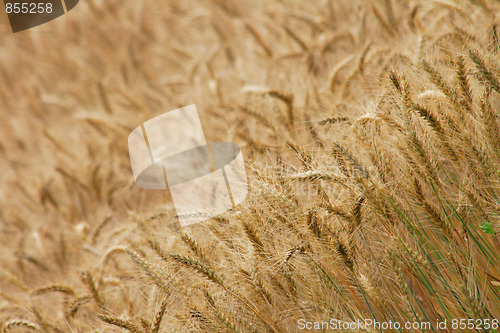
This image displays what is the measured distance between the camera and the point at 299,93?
214cm

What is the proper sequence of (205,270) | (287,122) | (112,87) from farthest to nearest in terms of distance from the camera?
1. (112,87)
2. (287,122)
3. (205,270)

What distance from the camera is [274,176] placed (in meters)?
1.03

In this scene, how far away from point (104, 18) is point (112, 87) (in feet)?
3.20

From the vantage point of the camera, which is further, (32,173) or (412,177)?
(32,173)

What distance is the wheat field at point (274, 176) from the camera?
90 cm

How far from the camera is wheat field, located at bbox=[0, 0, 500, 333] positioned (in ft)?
2.95

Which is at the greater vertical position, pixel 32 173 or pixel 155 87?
pixel 155 87

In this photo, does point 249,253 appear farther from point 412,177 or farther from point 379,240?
point 412,177

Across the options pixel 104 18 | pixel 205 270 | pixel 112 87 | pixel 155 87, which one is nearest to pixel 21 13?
pixel 104 18

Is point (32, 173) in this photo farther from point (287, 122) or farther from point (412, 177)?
point (412, 177)

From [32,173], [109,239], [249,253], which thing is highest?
[249,253]

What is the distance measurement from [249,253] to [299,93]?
1.39 meters

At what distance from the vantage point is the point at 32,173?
2.93 metres

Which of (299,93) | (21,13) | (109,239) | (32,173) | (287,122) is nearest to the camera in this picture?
(109,239)
